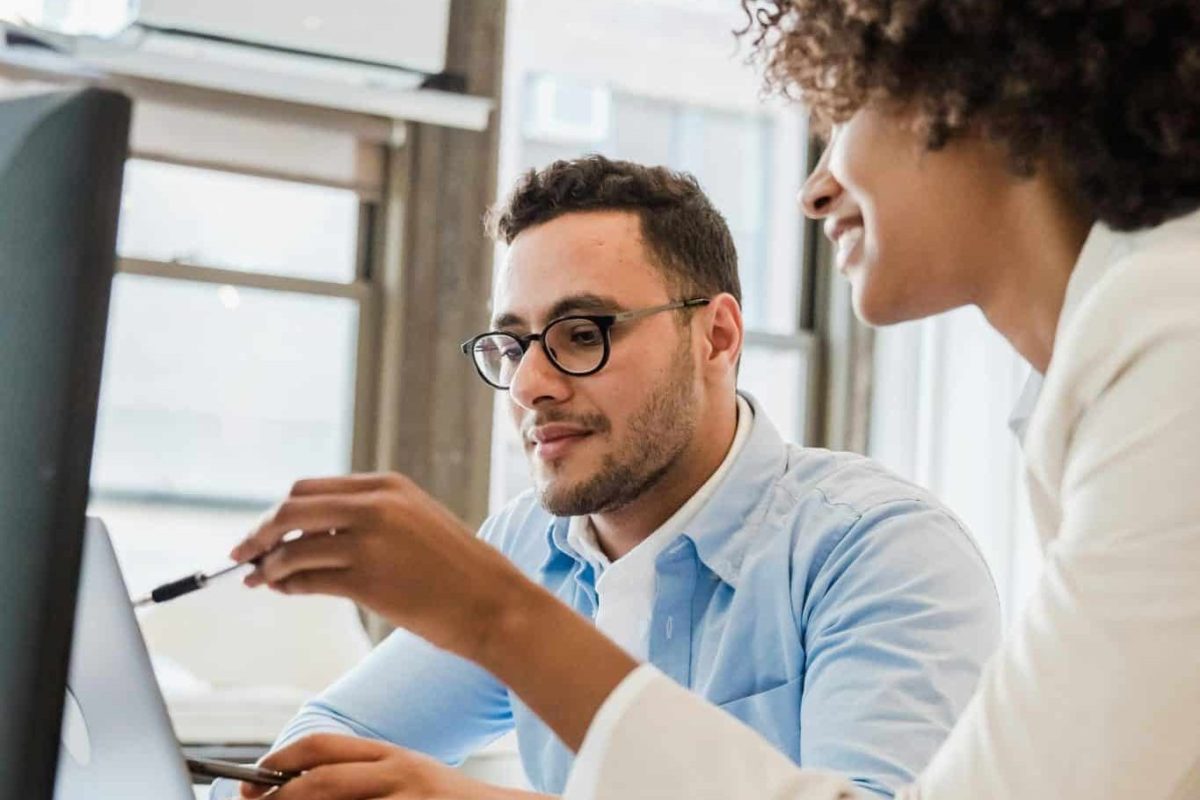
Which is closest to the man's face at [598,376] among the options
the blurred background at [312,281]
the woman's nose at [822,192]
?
the woman's nose at [822,192]

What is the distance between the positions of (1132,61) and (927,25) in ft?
0.38

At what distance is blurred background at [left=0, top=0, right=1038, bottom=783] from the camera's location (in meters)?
2.87

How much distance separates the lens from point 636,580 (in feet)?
5.24

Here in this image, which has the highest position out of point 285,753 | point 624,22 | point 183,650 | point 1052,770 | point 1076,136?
point 624,22

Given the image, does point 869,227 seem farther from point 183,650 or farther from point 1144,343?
point 183,650

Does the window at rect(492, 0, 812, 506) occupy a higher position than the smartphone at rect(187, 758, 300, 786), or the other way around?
the window at rect(492, 0, 812, 506)

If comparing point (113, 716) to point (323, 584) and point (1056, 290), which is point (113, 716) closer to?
point (323, 584)

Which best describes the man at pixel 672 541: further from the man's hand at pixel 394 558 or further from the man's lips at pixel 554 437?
the man's hand at pixel 394 558

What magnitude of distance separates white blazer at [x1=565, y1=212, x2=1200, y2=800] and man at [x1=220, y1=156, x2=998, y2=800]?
1.34 feet

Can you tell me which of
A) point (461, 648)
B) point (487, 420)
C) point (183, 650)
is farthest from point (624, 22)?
point (461, 648)

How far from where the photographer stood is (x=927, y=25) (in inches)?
33.8

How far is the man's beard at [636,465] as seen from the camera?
65.4 inches

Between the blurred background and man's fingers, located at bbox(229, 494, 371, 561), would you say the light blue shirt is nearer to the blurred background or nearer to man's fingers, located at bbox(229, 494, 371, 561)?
man's fingers, located at bbox(229, 494, 371, 561)

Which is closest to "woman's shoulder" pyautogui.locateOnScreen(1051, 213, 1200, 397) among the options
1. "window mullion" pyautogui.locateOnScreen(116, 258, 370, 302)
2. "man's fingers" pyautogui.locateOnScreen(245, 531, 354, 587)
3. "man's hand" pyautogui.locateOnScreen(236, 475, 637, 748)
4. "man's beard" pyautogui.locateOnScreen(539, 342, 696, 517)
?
"man's hand" pyautogui.locateOnScreen(236, 475, 637, 748)
